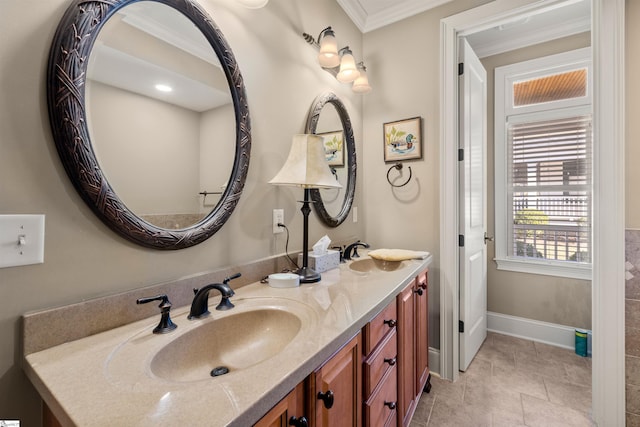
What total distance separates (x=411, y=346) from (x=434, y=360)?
72cm

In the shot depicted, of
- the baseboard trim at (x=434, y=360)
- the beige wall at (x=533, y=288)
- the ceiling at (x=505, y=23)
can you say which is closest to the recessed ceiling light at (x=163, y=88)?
the ceiling at (x=505, y=23)

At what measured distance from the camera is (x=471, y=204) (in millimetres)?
2057

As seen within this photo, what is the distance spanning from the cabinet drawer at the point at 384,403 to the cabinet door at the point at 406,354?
0.07 m

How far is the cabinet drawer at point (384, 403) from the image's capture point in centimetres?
101

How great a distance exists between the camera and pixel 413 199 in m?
2.10

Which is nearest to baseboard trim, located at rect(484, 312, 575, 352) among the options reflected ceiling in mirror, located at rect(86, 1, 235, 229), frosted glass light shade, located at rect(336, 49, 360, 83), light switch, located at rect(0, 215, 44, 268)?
frosted glass light shade, located at rect(336, 49, 360, 83)

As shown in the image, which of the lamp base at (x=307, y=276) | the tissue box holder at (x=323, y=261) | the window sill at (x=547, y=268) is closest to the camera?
the lamp base at (x=307, y=276)

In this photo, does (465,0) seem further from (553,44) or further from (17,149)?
(17,149)

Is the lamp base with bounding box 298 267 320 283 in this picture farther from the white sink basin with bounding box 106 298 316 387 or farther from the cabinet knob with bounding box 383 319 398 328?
the cabinet knob with bounding box 383 319 398 328

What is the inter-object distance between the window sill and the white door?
44 centimetres

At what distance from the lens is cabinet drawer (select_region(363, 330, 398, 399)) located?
1.00 meters

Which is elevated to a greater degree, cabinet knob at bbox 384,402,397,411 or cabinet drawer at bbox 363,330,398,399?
cabinet drawer at bbox 363,330,398,399

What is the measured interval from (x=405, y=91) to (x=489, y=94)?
3.79 feet

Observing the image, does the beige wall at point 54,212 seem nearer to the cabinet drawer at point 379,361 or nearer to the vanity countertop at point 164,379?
the vanity countertop at point 164,379
